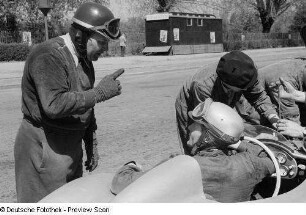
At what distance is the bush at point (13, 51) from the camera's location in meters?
25.6

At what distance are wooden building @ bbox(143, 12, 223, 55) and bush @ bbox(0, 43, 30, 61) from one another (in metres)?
8.52

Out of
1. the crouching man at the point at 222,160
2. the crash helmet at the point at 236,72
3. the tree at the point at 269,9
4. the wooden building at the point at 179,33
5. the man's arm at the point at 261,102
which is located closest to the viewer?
the crouching man at the point at 222,160

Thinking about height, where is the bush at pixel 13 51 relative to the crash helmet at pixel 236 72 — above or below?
below

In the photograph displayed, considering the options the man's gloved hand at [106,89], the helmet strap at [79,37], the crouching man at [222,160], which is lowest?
the crouching man at [222,160]

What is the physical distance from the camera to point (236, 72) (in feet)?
11.9

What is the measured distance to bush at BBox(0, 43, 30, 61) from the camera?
25.6m

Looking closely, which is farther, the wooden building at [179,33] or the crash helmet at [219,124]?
the wooden building at [179,33]

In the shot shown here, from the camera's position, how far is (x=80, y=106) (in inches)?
125

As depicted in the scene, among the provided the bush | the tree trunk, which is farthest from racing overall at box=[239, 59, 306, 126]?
the tree trunk

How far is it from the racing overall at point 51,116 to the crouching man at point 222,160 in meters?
0.59

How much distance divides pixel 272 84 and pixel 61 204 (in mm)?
3211

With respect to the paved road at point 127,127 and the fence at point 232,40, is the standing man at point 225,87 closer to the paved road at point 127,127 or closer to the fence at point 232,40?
the paved road at point 127,127

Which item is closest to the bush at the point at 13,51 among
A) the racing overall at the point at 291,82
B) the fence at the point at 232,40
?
the fence at the point at 232,40

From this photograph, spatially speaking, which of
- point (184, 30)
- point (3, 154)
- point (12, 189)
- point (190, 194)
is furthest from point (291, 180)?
point (184, 30)
